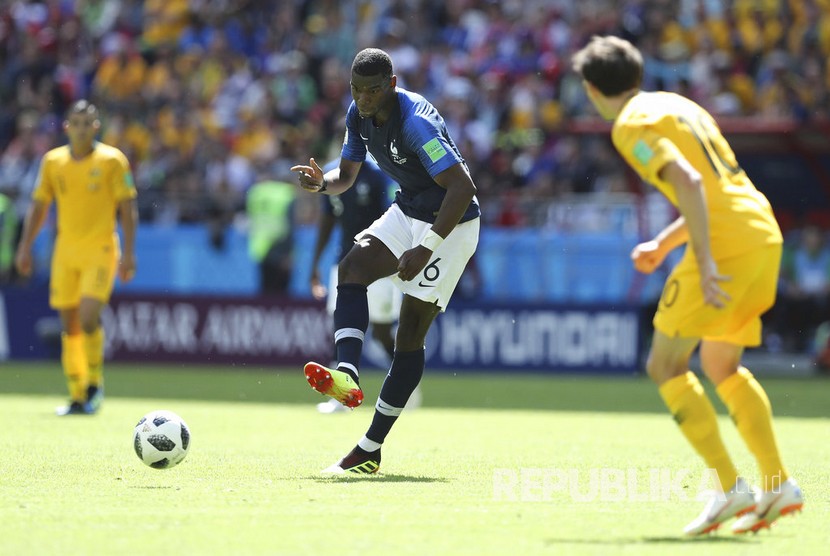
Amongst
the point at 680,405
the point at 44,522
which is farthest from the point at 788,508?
the point at 44,522

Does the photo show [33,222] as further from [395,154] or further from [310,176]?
[395,154]

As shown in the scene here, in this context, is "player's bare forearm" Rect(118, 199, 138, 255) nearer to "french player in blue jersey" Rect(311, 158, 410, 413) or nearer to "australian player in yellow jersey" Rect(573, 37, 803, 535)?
"french player in blue jersey" Rect(311, 158, 410, 413)

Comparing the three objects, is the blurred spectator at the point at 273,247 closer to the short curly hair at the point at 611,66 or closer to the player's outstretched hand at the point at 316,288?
the player's outstretched hand at the point at 316,288

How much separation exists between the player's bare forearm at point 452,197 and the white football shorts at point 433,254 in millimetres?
346

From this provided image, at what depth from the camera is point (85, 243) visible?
12773 mm

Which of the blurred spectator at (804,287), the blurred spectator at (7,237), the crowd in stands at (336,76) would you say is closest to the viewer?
the blurred spectator at (804,287)

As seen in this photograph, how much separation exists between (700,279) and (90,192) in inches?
321

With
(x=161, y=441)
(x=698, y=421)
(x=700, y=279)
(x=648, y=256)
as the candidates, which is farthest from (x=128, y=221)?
(x=700, y=279)

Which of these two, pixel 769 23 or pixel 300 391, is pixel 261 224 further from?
pixel 769 23

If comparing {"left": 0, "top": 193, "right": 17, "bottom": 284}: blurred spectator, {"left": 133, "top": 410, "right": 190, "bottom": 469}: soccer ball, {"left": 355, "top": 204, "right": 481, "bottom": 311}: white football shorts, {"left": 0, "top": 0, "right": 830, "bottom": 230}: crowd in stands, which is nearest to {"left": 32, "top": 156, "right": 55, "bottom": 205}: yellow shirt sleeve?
{"left": 133, "top": 410, "right": 190, "bottom": 469}: soccer ball

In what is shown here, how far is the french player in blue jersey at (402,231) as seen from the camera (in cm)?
→ 787

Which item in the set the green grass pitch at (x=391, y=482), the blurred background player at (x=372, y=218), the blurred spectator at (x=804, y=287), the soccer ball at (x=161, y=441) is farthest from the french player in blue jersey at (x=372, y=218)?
the blurred spectator at (x=804, y=287)

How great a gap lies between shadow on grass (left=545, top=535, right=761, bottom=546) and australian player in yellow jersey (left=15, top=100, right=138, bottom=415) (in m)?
7.59

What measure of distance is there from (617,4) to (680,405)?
17.1m
